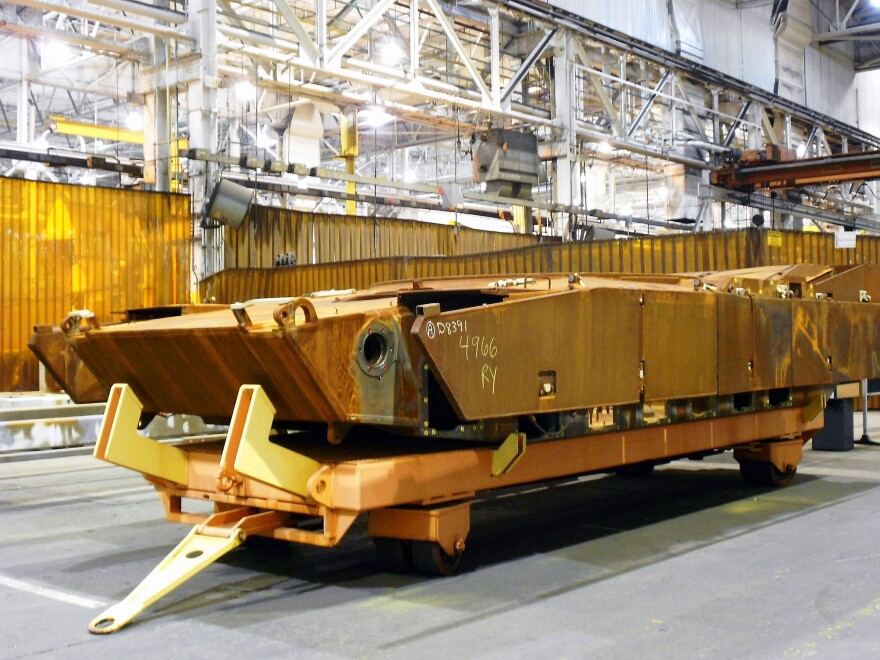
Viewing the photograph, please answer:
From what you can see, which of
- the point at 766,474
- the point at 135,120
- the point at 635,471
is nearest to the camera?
the point at 766,474

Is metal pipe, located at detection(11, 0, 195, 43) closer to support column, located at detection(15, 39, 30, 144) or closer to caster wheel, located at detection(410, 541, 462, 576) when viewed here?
support column, located at detection(15, 39, 30, 144)

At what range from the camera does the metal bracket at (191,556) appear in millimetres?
4324

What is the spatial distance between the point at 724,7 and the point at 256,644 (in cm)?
2388

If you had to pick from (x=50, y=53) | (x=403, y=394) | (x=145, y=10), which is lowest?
→ (x=403, y=394)

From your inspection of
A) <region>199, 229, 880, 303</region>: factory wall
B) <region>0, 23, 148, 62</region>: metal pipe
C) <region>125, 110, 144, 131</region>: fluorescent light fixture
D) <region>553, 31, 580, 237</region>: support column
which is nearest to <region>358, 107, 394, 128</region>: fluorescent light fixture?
<region>553, 31, 580, 237</region>: support column

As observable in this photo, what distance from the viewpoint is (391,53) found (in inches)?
791

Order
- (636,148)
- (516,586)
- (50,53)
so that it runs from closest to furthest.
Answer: (516,586), (636,148), (50,53)

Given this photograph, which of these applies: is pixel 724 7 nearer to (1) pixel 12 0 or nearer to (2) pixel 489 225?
(2) pixel 489 225

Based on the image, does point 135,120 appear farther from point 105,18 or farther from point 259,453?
point 259,453

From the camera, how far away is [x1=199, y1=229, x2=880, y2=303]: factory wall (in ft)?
43.0

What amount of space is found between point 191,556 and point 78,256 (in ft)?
38.0

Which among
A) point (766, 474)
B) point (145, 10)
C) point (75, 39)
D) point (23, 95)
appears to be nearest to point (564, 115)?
Result: point (145, 10)

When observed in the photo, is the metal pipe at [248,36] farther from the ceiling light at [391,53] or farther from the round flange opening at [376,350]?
the round flange opening at [376,350]

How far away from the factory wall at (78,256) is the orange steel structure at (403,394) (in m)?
9.71
